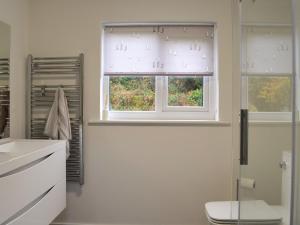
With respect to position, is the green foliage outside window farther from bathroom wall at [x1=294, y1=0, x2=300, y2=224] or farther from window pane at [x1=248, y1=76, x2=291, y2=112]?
bathroom wall at [x1=294, y1=0, x2=300, y2=224]

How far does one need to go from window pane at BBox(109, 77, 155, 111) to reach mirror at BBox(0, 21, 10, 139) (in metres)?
0.92

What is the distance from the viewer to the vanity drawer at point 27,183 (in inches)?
58.2

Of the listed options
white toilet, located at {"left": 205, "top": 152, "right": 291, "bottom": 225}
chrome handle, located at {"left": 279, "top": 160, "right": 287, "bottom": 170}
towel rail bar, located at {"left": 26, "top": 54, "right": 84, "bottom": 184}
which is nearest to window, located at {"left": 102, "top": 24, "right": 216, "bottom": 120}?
towel rail bar, located at {"left": 26, "top": 54, "right": 84, "bottom": 184}

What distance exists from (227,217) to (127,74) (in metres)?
1.49

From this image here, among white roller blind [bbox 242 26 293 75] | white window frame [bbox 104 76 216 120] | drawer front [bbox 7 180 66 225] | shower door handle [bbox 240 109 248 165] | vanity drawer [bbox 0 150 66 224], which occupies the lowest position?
drawer front [bbox 7 180 66 225]

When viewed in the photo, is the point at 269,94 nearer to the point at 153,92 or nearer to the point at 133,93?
the point at 153,92

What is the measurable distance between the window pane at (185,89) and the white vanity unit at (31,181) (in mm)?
1126

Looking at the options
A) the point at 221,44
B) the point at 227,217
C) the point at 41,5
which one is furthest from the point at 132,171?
the point at 41,5

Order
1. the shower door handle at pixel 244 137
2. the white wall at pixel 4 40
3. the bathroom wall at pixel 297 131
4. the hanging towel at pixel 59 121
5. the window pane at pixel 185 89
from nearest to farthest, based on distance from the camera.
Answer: the bathroom wall at pixel 297 131
the shower door handle at pixel 244 137
the white wall at pixel 4 40
the hanging towel at pixel 59 121
the window pane at pixel 185 89

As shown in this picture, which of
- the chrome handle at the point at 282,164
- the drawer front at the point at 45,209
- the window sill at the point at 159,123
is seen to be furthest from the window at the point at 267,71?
the drawer front at the point at 45,209

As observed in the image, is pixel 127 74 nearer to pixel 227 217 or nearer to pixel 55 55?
pixel 55 55

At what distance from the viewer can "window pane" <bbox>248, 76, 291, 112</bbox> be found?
4.34ft

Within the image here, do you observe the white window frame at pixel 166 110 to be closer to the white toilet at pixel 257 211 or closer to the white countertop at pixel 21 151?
the white countertop at pixel 21 151

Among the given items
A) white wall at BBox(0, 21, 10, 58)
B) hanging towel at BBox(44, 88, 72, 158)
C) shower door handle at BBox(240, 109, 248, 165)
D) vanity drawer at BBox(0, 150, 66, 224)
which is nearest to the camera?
vanity drawer at BBox(0, 150, 66, 224)
